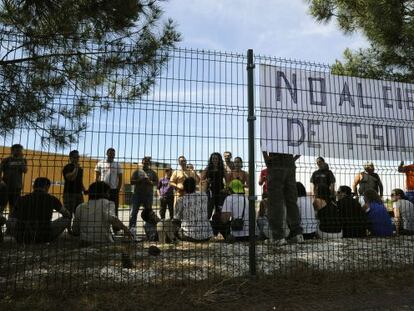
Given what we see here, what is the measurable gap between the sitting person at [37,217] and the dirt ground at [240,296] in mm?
935

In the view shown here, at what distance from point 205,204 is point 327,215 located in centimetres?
185

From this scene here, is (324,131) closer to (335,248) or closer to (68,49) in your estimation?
(335,248)

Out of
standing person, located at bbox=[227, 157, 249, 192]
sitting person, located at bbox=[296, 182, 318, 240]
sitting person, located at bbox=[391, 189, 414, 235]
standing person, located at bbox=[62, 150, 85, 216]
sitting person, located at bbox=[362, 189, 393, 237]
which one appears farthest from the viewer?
sitting person, located at bbox=[391, 189, 414, 235]

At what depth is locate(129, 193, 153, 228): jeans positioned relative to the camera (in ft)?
19.9

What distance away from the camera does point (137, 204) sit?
6.08 m

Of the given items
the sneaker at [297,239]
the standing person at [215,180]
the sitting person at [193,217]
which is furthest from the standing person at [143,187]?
the sneaker at [297,239]

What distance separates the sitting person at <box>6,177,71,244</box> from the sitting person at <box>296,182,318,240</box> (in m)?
3.43

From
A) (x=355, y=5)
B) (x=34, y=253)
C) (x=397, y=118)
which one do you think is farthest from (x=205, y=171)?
(x=355, y=5)

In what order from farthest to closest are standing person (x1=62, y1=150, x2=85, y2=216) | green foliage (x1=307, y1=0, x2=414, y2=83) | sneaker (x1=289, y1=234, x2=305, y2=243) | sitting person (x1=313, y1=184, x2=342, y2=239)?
green foliage (x1=307, y1=0, x2=414, y2=83) < sitting person (x1=313, y1=184, x2=342, y2=239) < sneaker (x1=289, y1=234, x2=305, y2=243) < standing person (x1=62, y1=150, x2=85, y2=216)

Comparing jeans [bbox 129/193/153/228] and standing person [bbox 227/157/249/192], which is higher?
standing person [bbox 227/157/249/192]

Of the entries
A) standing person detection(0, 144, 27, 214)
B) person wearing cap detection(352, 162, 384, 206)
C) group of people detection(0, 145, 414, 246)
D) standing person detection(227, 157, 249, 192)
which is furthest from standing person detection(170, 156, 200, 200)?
person wearing cap detection(352, 162, 384, 206)

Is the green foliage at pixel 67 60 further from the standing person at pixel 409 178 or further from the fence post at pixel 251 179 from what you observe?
the standing person at pixel 409 178

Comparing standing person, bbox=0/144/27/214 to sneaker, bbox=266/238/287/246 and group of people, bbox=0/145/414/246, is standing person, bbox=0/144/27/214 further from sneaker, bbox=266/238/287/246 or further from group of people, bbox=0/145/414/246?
sneaker, bbox=266/238/287/246

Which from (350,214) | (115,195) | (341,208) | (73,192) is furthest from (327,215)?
(73,192)
